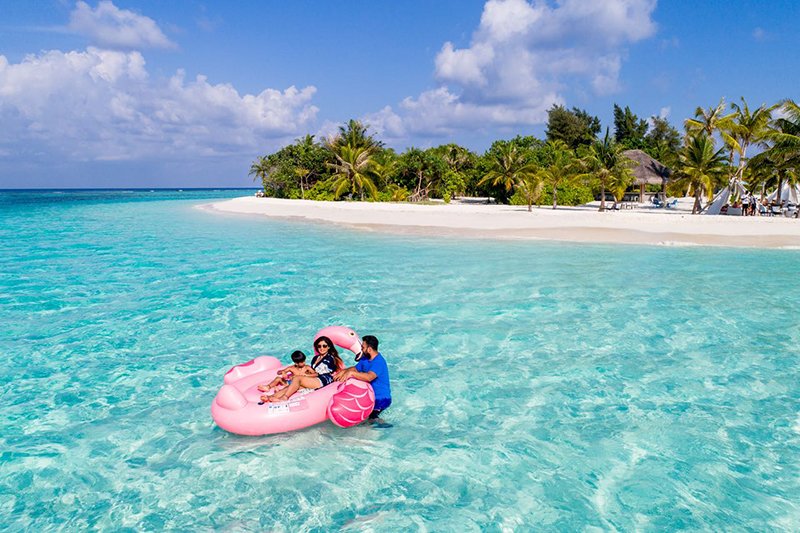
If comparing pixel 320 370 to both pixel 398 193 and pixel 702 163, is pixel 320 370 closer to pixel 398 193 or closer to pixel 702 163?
pixel 702 163

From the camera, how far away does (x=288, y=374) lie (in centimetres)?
611

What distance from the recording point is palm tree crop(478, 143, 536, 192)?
39.1 m

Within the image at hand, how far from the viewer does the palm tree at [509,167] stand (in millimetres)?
39125

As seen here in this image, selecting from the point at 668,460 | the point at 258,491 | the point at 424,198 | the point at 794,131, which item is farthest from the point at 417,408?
the point at 424,198

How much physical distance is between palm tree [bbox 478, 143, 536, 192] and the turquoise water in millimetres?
25397

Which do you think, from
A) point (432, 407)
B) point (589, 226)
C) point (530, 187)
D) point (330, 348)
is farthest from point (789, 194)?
point (330, 348)

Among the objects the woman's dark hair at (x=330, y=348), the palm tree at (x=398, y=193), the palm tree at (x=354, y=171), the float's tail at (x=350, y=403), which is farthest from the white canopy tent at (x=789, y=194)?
the float's tail at (x=350, y=403)

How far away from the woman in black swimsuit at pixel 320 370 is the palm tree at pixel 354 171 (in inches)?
1563

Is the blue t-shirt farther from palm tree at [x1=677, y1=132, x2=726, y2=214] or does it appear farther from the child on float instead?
palm tree at [x1=677, y1=132, x2=726, y2=214]

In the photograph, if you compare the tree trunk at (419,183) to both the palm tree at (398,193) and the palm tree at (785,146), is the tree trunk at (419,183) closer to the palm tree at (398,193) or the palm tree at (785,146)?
the palm tree at (398,193)

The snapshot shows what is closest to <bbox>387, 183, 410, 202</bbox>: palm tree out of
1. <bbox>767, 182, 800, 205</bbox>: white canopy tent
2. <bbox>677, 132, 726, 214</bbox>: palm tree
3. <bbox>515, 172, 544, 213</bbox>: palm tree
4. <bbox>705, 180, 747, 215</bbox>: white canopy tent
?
<bbox>515, 172, 544, 213</bbox>: palm tree

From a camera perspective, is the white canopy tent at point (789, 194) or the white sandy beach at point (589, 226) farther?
the white canopy tent at point (789, 194)

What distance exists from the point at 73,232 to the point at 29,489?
29481mm

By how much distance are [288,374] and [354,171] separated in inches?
1609
